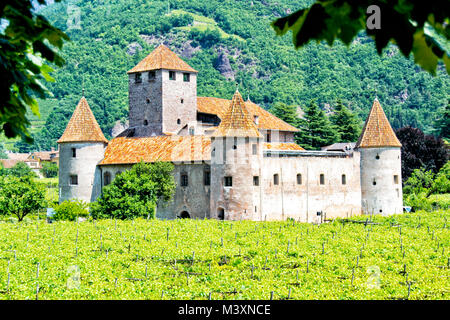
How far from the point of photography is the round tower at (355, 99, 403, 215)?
161 feet

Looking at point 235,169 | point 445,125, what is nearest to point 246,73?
point 445,125

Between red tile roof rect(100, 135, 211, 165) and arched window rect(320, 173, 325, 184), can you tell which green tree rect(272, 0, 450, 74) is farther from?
arched window rect(320, 173, 325, 184)

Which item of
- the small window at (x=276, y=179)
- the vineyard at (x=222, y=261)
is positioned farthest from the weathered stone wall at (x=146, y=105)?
the vineyard at (x=222, y=261)

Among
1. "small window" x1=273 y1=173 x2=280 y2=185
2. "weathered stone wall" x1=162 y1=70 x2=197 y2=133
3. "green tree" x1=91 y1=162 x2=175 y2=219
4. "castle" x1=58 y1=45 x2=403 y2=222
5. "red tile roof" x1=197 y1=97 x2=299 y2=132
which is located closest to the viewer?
"green tree" x1=91 y1=162 x2=175 y2=219

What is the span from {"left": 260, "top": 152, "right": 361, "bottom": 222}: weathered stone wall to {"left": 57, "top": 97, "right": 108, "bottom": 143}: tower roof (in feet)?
42.7

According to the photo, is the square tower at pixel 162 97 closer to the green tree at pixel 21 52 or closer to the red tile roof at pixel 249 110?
the red tile roof at pixel 249 110

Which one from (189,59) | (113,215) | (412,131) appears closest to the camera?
(113,215)

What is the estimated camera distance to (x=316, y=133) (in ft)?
282

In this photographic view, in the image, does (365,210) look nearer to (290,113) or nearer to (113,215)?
(113,215)

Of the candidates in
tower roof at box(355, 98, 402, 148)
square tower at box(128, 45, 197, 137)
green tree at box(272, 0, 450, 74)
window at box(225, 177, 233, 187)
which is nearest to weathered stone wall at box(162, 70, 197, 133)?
square tower at box(128, 45, 197, 137)

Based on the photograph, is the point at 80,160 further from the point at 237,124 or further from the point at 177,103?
the point at 237,124

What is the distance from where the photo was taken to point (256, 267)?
2375 centimetres
